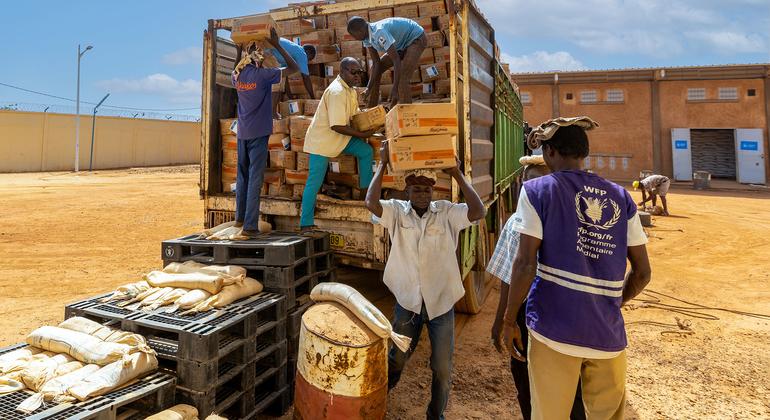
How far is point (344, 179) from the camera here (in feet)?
13.2

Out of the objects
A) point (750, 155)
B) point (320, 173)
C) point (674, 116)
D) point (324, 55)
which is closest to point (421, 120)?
point (320, 173)

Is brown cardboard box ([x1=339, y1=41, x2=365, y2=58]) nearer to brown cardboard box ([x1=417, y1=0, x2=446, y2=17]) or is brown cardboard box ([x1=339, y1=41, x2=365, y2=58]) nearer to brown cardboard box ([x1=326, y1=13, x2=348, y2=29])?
brown cardboard box ([x1=326, y1=13, x2=348, y2=29])

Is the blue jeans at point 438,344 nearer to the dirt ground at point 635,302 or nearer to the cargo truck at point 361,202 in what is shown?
the dirt ground at point 635,302

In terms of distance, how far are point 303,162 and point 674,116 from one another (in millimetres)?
23333

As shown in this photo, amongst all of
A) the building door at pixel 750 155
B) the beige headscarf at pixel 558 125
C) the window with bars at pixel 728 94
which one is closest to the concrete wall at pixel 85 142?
the beige headscarf at pixel 558 125

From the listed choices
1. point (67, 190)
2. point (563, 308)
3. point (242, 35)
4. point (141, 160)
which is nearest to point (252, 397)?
point (563, 308)

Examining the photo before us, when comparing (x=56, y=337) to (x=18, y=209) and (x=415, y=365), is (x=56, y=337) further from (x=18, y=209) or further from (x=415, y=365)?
(x=18, y=209)

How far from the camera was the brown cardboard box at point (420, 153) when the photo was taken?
281cm

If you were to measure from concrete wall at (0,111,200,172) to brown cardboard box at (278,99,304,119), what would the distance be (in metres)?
27.7

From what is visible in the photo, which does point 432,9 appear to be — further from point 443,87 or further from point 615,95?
point 615,95

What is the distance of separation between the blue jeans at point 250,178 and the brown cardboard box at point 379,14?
239 centimetres

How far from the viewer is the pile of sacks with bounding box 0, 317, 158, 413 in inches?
80.4

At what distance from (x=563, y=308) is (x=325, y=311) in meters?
1.34

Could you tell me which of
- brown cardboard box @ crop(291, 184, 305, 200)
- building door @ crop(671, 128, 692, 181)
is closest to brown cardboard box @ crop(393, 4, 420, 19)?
brown cardboard box @ crop(291, 184, 305, 200)
